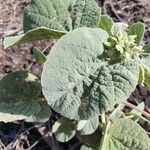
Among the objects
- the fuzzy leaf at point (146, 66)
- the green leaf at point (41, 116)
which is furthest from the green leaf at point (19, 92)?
the fuzzy leaf at point (146, 66)

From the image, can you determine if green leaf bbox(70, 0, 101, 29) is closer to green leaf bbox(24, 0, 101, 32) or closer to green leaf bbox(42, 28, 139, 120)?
green leaf bbox(24, 0, 101, 32)

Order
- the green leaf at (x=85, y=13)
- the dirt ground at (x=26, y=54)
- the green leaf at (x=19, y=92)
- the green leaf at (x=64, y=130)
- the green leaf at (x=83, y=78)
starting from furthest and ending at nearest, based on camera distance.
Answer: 1. the dirt ground at (x=26, y=54)
2. the green leaf at (x=64, y=130)
3. the green leaf at (x=19, y=92)
4. the green leaf at (x=85, y=13)
5. the green leaf at (x=83, y=78)

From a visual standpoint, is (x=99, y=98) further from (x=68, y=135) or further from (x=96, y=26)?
(x=68, y=135)

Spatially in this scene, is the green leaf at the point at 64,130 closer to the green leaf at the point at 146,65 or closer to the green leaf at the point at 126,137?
the green leaf at the point at 126,137

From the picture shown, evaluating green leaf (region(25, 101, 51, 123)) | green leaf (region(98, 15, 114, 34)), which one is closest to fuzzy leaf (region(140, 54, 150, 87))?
green leaf (region(98, 15, 114, 34))

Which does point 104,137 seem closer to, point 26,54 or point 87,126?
point 87,126

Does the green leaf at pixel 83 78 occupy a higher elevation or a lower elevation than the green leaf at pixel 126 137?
higher
